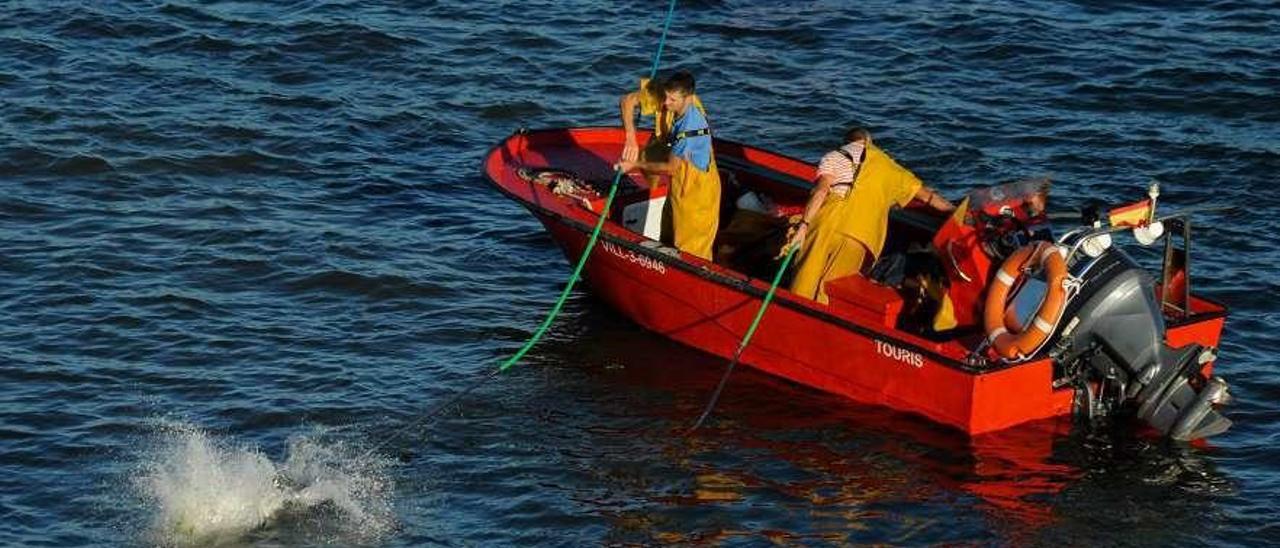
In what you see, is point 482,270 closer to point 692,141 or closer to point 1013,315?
point 692,141

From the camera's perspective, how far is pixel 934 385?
1234cm

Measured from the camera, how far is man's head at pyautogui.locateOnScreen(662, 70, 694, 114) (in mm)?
13164

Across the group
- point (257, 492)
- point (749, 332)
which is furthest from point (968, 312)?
point (257, 492)

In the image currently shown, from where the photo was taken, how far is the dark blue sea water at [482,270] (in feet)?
37.7

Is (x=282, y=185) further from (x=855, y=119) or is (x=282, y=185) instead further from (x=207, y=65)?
(x=855, y=119)

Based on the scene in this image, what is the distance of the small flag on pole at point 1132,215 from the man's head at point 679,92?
284cm

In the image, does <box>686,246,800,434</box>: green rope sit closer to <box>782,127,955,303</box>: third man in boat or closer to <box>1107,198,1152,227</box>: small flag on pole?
<box>782,127,955,303</box>: third man in boat

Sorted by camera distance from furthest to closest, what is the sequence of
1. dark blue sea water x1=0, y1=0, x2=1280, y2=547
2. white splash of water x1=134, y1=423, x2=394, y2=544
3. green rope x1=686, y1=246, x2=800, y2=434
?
green rope x1=686, y1=246, x2=800, y2=434 < dark blue sea water x1=0, y1=0, x2=1280, y2=547 < white splash of water x1=134, y1=423, x2=394, y2=544

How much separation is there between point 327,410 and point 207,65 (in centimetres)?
Answer: 821

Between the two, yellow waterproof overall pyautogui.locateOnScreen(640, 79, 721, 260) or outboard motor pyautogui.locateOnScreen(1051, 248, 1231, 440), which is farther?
yellow waterproof overall pyautogui.locateOnScreen(640, 79, 721, 260)

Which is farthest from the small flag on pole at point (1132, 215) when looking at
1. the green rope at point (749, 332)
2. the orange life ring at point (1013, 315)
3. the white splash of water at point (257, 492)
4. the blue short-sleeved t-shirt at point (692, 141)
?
the white splash of water at point (257, 492)

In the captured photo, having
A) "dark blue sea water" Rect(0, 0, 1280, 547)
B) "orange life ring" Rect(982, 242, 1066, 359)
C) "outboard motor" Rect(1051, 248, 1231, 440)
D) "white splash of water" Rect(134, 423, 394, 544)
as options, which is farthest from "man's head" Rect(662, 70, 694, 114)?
"white splash of water" Rect(134, 423, 394, 544)

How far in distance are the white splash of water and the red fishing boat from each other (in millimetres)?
2600

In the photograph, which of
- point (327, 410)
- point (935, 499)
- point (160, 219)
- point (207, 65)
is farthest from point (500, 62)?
point (935, 499)
